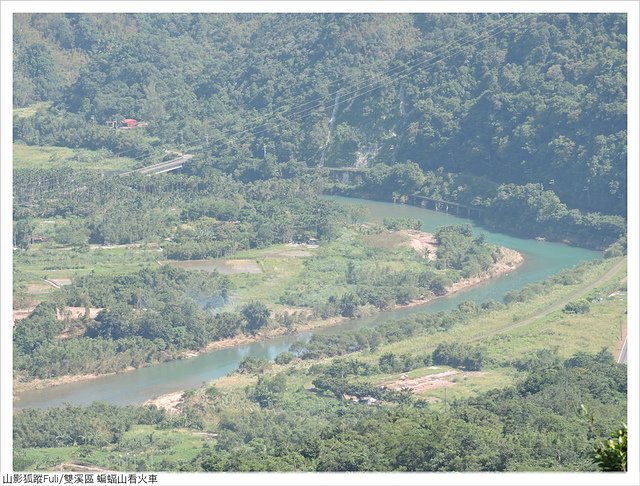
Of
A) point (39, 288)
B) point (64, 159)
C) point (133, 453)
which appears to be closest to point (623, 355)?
point (133, 453)

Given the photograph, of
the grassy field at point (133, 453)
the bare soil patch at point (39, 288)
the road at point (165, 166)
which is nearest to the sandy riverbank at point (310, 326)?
the bare soil patch at point (39, 288)

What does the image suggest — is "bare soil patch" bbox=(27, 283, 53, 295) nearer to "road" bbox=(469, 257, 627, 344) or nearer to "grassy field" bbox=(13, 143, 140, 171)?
"road" bbox=(469, 257, 627, 344)

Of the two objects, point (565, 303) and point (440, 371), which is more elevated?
point (565, 303)

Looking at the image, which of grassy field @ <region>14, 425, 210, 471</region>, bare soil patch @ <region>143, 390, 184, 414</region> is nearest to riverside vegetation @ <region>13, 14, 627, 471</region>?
grassy field @ <region>14, 425, 210, 471</region>

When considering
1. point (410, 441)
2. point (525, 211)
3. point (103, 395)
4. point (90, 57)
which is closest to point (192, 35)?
point (90, 57)

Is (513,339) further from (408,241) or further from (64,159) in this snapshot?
(64,159)

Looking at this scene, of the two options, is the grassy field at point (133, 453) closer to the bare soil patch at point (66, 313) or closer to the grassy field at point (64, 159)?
the bare soil patch at point (66, 313)
